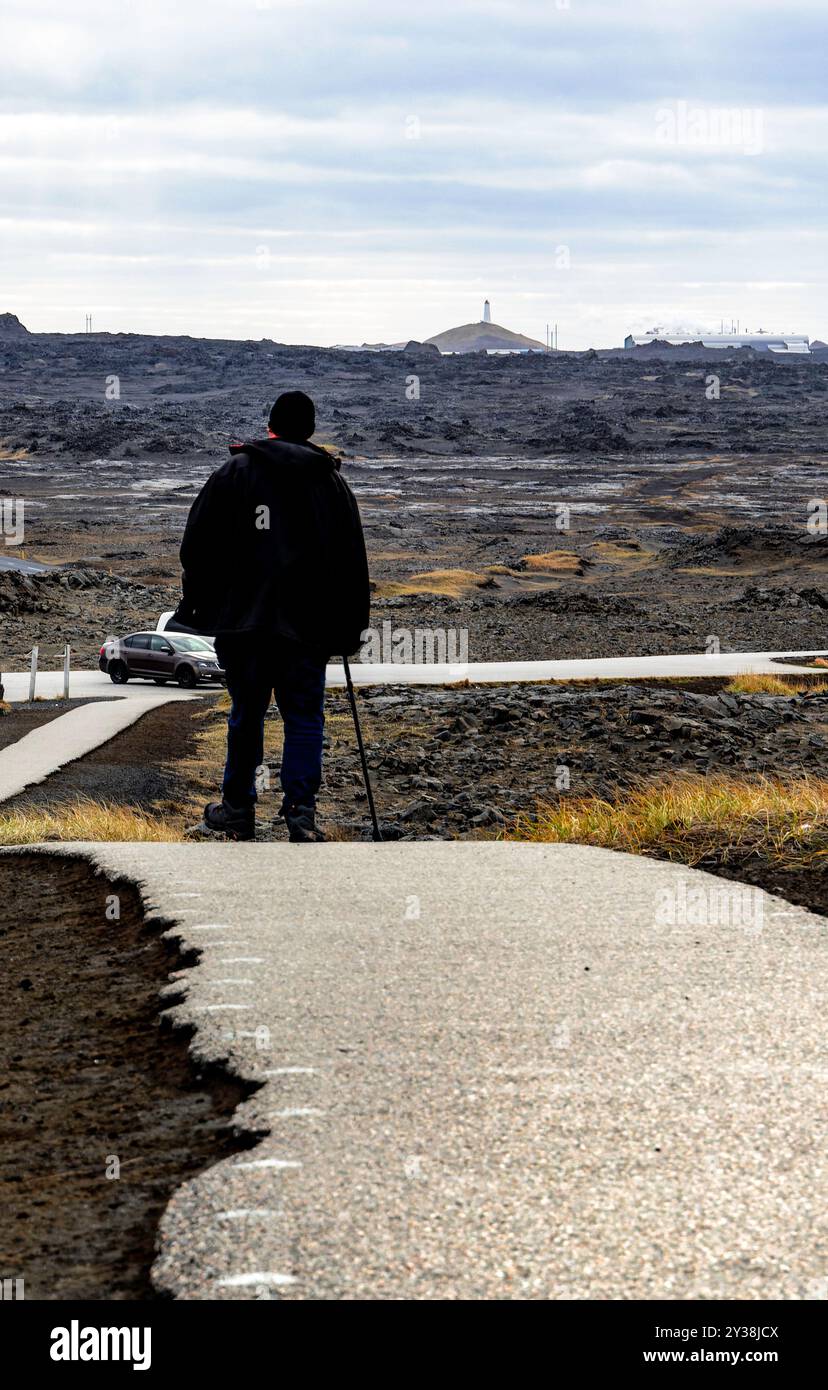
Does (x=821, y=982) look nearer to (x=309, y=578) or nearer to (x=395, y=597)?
(x=309, y=578)

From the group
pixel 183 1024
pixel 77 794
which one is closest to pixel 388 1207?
pixel 183 1024

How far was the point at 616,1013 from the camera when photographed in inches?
171

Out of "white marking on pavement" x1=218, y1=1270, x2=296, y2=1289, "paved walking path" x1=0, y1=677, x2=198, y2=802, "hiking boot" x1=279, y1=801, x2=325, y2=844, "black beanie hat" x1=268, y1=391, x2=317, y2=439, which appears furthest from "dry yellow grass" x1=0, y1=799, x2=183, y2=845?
"white marking on pavement" x1=218, y1=1270, x2=296, y2=1289

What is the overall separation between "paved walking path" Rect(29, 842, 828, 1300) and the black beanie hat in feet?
7.26

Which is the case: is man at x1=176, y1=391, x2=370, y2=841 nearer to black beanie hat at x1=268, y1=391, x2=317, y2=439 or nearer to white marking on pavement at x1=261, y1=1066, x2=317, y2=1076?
black beanie hat at x1=268, y1=391, x2=317, y2=439

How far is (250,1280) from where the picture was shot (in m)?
2.75

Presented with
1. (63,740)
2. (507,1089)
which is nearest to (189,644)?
(63,740)

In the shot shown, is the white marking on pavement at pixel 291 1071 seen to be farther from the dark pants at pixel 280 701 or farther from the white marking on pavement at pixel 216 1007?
the dark pants at pixel 280 701

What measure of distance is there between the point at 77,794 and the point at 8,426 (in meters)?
154

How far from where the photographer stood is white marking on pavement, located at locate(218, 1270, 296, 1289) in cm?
273

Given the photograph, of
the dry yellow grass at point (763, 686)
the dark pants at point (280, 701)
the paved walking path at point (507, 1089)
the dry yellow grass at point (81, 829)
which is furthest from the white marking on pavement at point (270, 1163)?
the dry yellow grass at point (763, 686)

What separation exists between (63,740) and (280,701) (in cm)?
1150

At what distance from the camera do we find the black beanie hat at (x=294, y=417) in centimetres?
702

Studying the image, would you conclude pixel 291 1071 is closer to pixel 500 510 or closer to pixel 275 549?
pixel 275 549
